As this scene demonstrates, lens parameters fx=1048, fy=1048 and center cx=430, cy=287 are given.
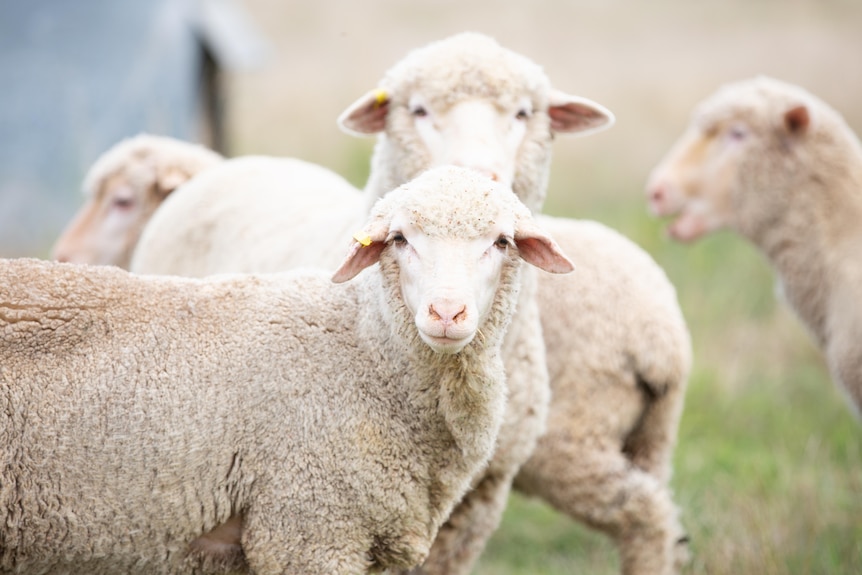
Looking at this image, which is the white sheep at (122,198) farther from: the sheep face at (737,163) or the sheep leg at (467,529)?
the sheep face at (737,163)

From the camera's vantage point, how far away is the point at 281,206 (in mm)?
4543

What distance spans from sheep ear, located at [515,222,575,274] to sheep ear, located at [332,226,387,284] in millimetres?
382

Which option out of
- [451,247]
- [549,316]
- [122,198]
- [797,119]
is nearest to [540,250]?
[451,247]

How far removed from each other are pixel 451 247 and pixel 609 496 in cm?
166

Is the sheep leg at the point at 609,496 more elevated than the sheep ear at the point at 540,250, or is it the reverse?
the sheep ear at the point at 540,250

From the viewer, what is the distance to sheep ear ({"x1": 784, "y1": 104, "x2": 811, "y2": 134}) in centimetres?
491

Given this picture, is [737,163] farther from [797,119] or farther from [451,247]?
[451,247]

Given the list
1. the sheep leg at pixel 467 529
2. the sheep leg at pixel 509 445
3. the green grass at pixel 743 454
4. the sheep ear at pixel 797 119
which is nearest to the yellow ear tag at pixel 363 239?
the sheep leg at pixel 509 445

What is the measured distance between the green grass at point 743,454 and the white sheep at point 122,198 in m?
2.39

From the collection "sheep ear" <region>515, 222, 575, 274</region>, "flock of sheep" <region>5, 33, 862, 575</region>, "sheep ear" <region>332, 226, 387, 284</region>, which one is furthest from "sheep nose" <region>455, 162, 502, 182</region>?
"sheep ear" <region>332, 226, 387, 284</region>

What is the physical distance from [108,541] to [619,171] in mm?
9673

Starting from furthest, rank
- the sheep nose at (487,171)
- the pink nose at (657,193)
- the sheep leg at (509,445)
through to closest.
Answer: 1. the pink nose at (657,193)
2. the sheep leg at (509,445)
3. the sheep nose at (487,171)

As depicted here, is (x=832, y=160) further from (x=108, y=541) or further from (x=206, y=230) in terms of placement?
(x=108, y=541)

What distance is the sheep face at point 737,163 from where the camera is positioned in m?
5.01
